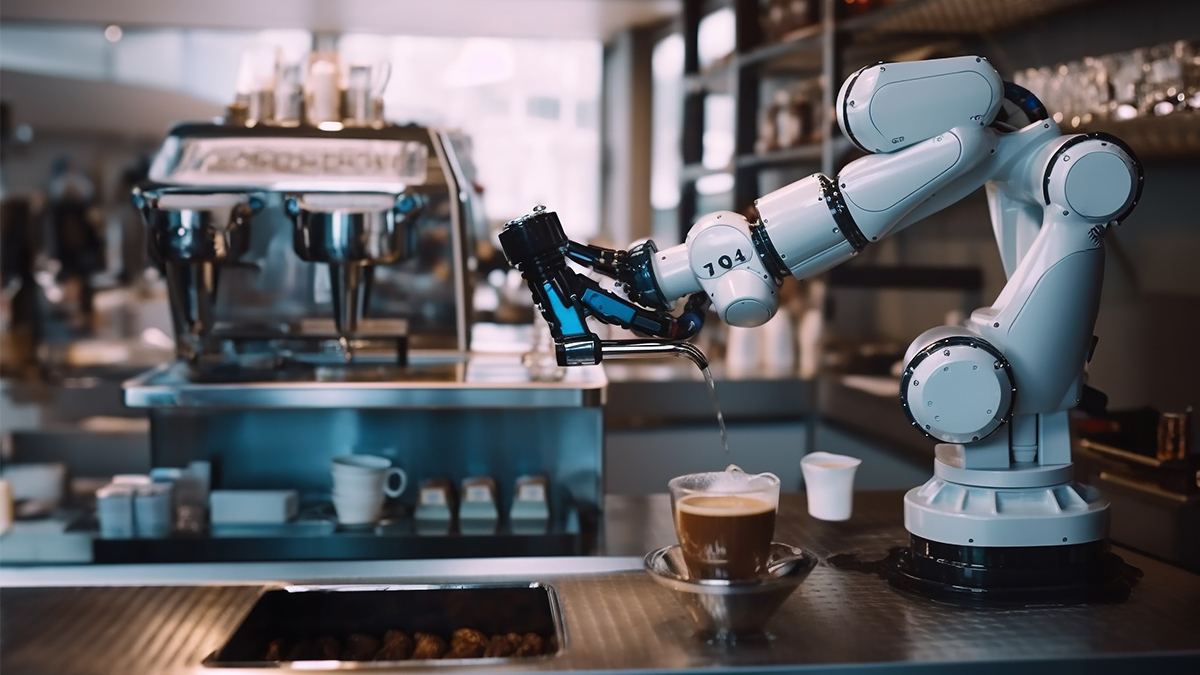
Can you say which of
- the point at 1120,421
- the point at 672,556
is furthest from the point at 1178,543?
the point at 672,556

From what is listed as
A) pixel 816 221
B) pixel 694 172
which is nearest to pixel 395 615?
pixel 816 221

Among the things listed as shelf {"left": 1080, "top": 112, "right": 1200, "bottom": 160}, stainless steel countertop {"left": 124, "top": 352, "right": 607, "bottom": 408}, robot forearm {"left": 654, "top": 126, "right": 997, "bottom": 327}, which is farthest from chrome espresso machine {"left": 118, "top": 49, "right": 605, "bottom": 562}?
shelf {"left": 1080, "top": 112, "right": 1200, "bottom": 160}

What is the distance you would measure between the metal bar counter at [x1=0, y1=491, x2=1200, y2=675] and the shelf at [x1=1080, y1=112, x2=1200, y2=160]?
0.73 metres

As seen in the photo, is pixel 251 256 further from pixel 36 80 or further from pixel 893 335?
pixel 36 80

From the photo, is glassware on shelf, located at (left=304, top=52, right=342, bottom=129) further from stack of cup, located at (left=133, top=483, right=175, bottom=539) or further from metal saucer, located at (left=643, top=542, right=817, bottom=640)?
metal saucer, located at (left=643, top=542, right=817, bottom=640)

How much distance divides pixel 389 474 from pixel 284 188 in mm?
605

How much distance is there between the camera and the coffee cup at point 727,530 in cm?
119

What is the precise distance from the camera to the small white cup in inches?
66.8

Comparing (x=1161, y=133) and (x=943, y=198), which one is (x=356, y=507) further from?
(x=1161, y=133)

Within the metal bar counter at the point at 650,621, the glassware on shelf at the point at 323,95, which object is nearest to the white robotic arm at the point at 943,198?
the metal bar counter at the point at 650,621

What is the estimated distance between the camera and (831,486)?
1700 millimetres

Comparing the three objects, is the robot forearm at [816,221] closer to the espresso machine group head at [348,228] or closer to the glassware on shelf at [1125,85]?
the glassware on shelf at [1125,85]

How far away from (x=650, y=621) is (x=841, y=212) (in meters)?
0.50

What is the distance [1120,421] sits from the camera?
6.23 ft
